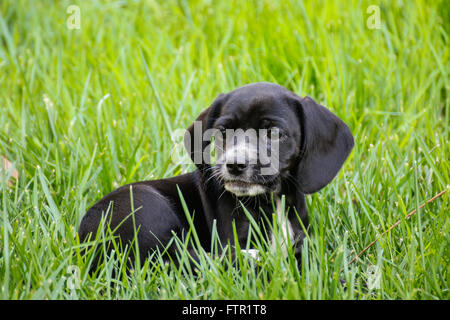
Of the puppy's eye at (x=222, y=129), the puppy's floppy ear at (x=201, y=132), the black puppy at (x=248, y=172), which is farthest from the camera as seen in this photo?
the puppy's floppy ear at (x=201, y=132)

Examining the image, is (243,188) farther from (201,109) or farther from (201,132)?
(201,109)

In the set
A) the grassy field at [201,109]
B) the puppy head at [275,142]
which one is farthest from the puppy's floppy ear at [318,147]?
the grassy field at [201,109]

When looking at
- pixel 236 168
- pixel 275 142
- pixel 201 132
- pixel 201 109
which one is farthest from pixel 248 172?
pixel 201 109

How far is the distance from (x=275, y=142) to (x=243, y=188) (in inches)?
11.7

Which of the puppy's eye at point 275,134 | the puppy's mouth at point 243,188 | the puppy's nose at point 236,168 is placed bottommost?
the puppy's mouth at point 243,188

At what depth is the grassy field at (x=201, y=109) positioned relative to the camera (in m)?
3.21

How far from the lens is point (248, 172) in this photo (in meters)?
3.41

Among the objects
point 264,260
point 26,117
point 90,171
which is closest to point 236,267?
point 264,260

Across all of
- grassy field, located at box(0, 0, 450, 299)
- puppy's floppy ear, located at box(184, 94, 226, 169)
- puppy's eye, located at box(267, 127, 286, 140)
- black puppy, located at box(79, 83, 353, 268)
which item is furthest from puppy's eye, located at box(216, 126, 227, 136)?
grassy field, located at box(0, 0, 450, 299)

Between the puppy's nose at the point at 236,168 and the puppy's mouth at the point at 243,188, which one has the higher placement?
the puppy's nose at the point at 236,168

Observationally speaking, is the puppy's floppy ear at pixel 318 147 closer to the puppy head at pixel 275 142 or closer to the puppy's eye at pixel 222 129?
the puppy head at pixel 275 142

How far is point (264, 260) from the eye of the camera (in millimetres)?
3295
